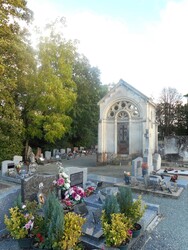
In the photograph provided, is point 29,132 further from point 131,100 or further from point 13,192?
point 13,192

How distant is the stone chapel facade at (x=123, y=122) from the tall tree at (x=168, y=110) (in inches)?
755

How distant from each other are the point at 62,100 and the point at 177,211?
15.5 metres

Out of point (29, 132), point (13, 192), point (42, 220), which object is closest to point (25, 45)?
point (29, 132)

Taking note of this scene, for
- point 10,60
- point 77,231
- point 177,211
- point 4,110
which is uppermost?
point 10,60

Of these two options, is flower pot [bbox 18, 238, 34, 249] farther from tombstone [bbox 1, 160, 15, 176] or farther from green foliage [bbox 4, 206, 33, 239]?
tombstone [bbox 1, 160, 15, 176]

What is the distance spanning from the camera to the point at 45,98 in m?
20.5

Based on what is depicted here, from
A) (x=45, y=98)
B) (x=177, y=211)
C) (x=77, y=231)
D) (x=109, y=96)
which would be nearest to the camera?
(x=77, y=231)

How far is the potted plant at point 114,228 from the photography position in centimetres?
514

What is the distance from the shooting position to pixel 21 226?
5.62 meters

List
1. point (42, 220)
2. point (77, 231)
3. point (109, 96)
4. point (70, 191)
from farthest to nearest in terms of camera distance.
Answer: point (109, 96), point (70, 191), point (42, 220), point (77, 231)

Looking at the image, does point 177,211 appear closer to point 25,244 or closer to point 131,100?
point 25,244

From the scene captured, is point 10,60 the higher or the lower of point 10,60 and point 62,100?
the higher

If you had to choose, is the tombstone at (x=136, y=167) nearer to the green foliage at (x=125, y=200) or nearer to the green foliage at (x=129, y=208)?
the green foliage at (x=125, y=200)

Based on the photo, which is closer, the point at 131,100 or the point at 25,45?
the point at 25,45
